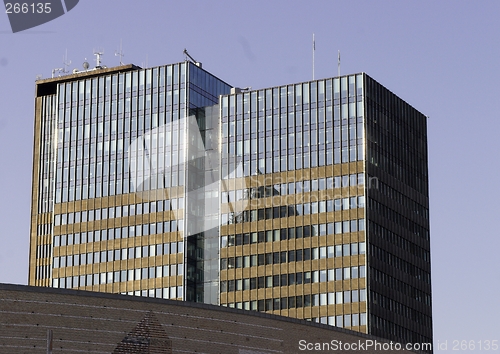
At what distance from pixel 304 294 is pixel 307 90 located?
92.8ft

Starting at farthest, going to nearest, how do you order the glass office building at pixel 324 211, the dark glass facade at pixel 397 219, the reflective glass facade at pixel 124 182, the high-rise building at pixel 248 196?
the reflective glass facade at pixel 124 182 < the dark glass facade at pixel 397 219 < the high-rise building at pixel 248 196 < the glass office building at pixel 324 211

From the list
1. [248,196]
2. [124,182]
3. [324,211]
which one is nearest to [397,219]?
[324,211]

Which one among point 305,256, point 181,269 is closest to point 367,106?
point 305,256

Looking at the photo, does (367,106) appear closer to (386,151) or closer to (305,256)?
(386,151)

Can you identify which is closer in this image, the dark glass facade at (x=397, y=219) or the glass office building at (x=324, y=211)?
the glass office building at (x=324, y=211)

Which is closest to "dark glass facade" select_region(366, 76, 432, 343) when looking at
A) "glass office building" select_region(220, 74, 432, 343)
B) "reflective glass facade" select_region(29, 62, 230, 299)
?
"glass office building" select_region(220, 74, 432, 343)

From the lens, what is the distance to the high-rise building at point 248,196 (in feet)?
556

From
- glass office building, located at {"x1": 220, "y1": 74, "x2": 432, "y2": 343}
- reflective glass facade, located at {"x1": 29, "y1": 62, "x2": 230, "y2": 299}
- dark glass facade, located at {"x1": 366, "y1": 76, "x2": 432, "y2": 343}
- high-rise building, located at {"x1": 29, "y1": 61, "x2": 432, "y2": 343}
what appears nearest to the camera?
glass office building, located at {"x1": 220, "y1": 74, "x2": 432, "y2": 343}

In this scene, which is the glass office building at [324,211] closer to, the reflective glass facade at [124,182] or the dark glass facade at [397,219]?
the dark glass facade at [397,219]

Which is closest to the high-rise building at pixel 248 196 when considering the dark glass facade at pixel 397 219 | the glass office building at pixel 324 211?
the glass office building at pixel 324 211

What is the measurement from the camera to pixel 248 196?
176 m

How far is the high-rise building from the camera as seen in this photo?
169 metres

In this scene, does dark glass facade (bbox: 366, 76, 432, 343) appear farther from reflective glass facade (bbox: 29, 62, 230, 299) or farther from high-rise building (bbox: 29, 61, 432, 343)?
reflective glass facade (bbox: 29, 62, 230, 299)

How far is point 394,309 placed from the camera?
566ft
